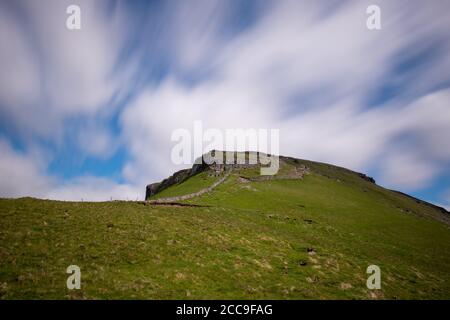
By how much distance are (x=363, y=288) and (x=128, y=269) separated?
1903cm

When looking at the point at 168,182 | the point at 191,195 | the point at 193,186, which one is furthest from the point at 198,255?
→ the point at 168,182

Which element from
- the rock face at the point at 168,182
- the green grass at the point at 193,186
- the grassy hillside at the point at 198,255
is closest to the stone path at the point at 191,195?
the green grass at the point at 193,186

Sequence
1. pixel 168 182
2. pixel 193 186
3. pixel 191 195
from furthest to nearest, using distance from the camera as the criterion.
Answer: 1. pixel 168 182
2. pixel 193 186
3. pixel 191 195

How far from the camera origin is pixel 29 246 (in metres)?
21.0

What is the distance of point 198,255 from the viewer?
24141mm

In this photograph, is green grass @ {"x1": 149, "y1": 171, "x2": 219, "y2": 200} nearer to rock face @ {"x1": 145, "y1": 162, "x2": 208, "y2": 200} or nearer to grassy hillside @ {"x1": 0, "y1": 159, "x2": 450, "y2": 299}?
grassy hillside @ {"x1": 0, "y1": 159, "x2": 450, "y2": 299}

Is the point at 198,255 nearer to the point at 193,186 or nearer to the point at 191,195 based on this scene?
the point at 191,195

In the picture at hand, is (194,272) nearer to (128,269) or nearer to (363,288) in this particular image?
(128,269)

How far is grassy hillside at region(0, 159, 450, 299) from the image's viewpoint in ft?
59.7

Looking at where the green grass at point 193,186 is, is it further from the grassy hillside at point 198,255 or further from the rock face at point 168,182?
the rock face at point 168,182

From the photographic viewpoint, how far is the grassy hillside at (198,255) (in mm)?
18188

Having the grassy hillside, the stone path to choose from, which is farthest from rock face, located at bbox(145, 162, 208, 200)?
the grassy hillside
